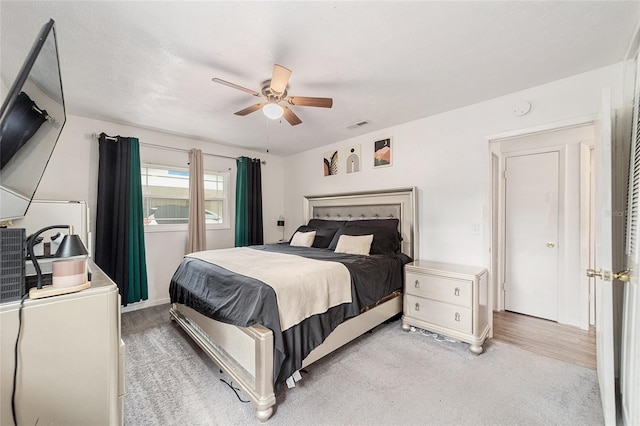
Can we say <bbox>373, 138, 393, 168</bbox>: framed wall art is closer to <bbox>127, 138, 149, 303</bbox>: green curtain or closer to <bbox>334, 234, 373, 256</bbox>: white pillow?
<bbox>334, 234, 373, 256</bbox>: white pillow

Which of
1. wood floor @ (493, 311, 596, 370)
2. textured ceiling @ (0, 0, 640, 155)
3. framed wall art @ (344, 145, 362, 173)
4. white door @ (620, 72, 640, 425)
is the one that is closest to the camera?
white door @ (620, 72, 640, 425)

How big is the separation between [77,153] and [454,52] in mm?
4086

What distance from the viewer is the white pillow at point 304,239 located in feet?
12.2

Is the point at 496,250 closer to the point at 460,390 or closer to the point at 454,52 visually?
the point at 460,390

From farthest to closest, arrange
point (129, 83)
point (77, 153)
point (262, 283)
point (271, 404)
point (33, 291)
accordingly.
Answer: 1. point (77, 153)
2. point (129, 83)
3. point (262, 283)
4. point (271, 404)
5. point (33, 291)

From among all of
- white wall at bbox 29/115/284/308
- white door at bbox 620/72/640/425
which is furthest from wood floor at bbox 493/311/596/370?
white wall at bbox 29/115/284/308

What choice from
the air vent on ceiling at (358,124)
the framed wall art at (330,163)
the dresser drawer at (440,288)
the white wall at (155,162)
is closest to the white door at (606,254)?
the dresser drawer at (440,288)

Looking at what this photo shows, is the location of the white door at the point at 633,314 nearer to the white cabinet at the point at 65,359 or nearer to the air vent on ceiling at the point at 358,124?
the white cabinet at the point at 65,359

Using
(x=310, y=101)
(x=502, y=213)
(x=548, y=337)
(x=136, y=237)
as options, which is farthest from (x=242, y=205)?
(x=548, y=337)

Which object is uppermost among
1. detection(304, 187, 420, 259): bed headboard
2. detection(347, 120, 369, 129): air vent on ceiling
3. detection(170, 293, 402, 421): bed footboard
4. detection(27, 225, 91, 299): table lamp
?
detection(347, 120, 369, 129): air vent on ceiling

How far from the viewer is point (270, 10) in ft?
4.89

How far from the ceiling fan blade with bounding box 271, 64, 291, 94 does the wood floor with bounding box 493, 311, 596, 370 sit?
3.10 metres

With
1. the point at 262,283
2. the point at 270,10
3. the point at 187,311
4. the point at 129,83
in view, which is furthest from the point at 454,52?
the point at 187,311

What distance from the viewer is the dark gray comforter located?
5.65 feet
